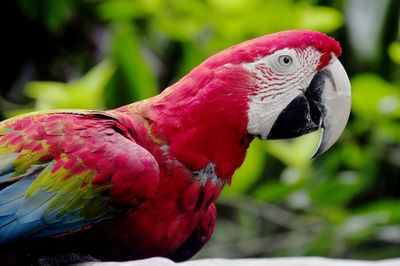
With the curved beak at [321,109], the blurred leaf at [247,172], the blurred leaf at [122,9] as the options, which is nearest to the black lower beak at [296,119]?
the curved beak at [321,109]

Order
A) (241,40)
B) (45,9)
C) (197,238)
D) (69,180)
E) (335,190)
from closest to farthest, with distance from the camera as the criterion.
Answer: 1. (69,180)
2. (197,238)
3. (45,9)
4. (335,190)
5. (241,40)

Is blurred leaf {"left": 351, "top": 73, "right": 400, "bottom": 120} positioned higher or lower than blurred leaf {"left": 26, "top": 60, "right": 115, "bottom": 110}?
lower

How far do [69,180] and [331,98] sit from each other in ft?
1.36

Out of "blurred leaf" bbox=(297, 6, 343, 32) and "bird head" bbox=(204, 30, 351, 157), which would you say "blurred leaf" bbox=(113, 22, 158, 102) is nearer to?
"blurred leaf" bbox=(297, 6, 343, 32)

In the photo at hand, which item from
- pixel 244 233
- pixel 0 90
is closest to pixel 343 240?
pixel 244 233

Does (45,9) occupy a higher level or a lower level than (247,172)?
higher

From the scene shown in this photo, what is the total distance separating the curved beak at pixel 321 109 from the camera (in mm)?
778

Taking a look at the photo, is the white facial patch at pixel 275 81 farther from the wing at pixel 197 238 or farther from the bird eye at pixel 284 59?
the wing at pixel 197 238

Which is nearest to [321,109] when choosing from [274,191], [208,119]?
[208,119]

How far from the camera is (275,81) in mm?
778

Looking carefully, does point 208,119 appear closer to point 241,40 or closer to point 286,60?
point 286,60

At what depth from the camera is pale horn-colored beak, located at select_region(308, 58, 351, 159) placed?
783mm

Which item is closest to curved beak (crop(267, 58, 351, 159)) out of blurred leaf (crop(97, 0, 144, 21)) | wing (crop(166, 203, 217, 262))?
wing (crop(166, 203, 217, 262))

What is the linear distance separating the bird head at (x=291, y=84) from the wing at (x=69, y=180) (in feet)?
0.65
